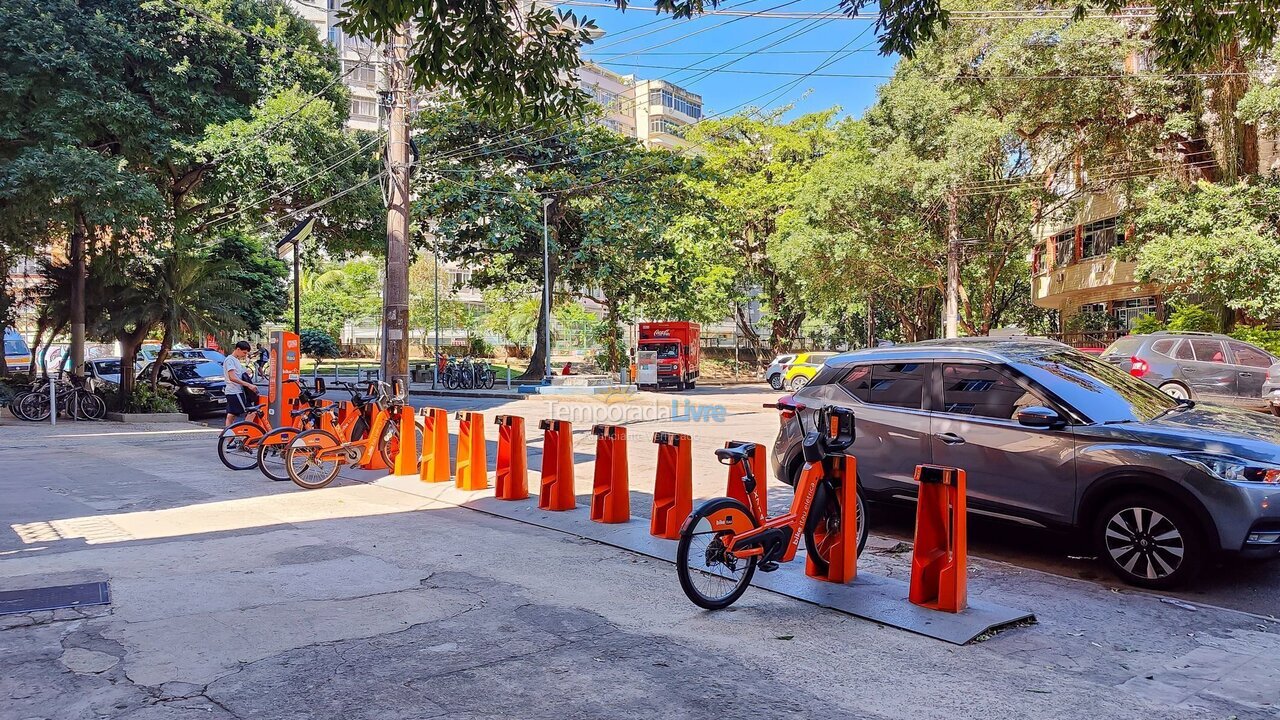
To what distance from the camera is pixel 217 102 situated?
19.9 meters

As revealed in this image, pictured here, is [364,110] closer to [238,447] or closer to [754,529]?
[238,447]

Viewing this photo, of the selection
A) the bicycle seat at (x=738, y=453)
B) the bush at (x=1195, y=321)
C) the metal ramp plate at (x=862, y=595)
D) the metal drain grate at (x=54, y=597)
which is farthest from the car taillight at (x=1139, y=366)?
the metal drain grate at (x=54, y=597)

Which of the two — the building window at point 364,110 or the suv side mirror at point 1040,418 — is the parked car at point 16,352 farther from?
the building window at point 364,110

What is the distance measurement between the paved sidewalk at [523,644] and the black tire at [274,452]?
2931 millimetres

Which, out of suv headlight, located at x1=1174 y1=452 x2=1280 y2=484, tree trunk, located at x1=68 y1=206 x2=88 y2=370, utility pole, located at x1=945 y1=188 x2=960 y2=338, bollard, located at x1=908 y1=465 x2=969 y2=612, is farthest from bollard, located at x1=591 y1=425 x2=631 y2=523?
utility pole, located at x1=945 y1=188 x2=960 y2=338

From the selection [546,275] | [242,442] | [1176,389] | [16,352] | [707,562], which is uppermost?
[546,275]

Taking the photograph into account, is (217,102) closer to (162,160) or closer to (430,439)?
(162,160)

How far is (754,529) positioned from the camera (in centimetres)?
549

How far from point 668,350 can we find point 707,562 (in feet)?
94.5

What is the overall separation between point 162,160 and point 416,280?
134ft

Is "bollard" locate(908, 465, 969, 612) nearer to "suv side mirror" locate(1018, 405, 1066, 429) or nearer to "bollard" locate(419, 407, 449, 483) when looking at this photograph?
"suv side mirror" locate(1018, 405, 1066, 429)

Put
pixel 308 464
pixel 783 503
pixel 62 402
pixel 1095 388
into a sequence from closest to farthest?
pixel 1095 388, pixel 783 503, pixel 308 464, pixel 62 402

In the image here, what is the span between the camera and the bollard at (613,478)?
774cm

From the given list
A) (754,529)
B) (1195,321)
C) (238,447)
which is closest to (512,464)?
(754,529)
